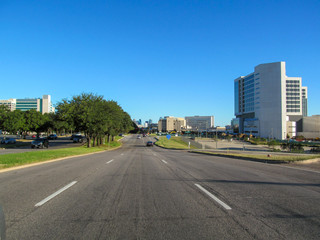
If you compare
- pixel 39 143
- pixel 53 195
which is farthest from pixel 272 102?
pixel 53 195

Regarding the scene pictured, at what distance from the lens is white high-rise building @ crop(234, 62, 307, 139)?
12744 centimetres

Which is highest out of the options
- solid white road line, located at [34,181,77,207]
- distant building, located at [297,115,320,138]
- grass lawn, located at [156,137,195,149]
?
distant building, located at [297,115,320,138]

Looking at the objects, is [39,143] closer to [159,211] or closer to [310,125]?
[159,211]

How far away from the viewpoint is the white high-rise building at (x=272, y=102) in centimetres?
12744

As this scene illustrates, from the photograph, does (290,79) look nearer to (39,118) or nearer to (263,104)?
(263,104)

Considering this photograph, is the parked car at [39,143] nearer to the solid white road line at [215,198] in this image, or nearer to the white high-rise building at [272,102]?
the solid white road line at [215,198]

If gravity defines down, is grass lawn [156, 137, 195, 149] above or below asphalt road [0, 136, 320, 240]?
below

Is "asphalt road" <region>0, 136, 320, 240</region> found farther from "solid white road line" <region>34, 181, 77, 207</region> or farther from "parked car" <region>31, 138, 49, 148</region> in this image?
"parked car" <region>31, 138, 49, 148</region>

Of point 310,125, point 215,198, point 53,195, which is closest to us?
point 215,198

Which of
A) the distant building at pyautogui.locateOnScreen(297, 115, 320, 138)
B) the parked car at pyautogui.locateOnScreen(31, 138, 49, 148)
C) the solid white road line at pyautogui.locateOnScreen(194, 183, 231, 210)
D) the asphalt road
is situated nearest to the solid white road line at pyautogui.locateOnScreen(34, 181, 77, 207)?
the asphalt road

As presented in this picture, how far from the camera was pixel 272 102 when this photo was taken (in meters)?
131

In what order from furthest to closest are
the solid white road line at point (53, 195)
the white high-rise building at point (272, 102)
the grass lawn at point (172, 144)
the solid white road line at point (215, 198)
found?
the white high-rise building at point (272, 102)
the grass lawn at point (172, 144)
the solid white road line at point (53, 195)
the solid white road line at point (215, 198)

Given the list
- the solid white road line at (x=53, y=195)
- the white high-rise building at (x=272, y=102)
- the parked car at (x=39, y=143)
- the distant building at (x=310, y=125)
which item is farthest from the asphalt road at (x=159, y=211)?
the distant building at (x=310, y=125)

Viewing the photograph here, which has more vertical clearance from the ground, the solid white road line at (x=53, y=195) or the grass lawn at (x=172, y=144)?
the solid white road line at (x=53, y=195)
